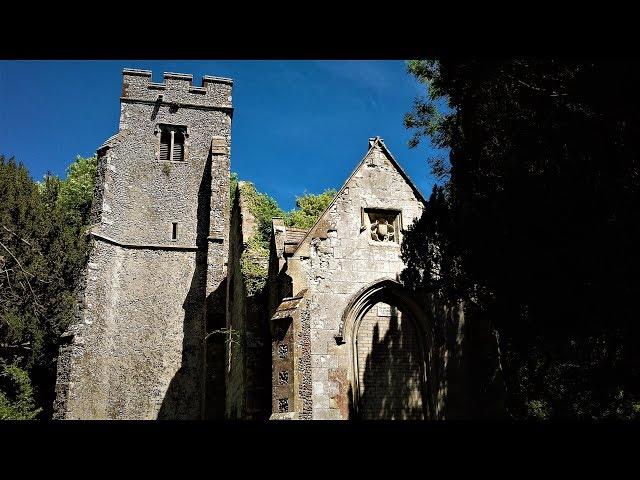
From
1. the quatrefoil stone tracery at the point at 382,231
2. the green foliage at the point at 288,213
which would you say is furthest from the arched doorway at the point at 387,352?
the green foliage at the point at 288,213

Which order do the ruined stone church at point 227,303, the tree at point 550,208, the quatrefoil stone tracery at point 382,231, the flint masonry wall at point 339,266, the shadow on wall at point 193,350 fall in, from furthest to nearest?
1. the shadow on wall at point 193,350
2. the quatrefoil stone tracery at point 382,231
3. the ruined stone church at point 227,303
4. the flint masonry wall at point 339,266
5. the tree at point 550,208

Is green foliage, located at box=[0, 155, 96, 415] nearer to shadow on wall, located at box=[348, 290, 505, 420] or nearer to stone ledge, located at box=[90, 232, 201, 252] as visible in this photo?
stone ledge, located at box=[90, 232, 201, 252]

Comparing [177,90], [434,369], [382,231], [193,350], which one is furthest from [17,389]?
[177,90]

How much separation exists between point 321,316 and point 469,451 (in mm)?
8903

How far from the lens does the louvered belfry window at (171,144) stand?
88.2 feet

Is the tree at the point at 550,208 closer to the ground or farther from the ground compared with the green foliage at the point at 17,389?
farther from the ground

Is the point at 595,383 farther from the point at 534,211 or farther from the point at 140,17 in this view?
the point at 140,17

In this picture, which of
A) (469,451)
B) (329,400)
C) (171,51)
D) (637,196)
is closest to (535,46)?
(171,51)

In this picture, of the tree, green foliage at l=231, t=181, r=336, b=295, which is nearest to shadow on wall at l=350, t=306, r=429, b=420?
the tree

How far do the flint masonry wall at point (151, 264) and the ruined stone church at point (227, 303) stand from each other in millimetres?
59

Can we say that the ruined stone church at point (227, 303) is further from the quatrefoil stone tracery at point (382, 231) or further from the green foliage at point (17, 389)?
the green foliage at point (17, 389)

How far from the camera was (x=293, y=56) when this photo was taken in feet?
5.90

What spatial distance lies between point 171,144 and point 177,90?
2.94 m

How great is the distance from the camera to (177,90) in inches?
1101
